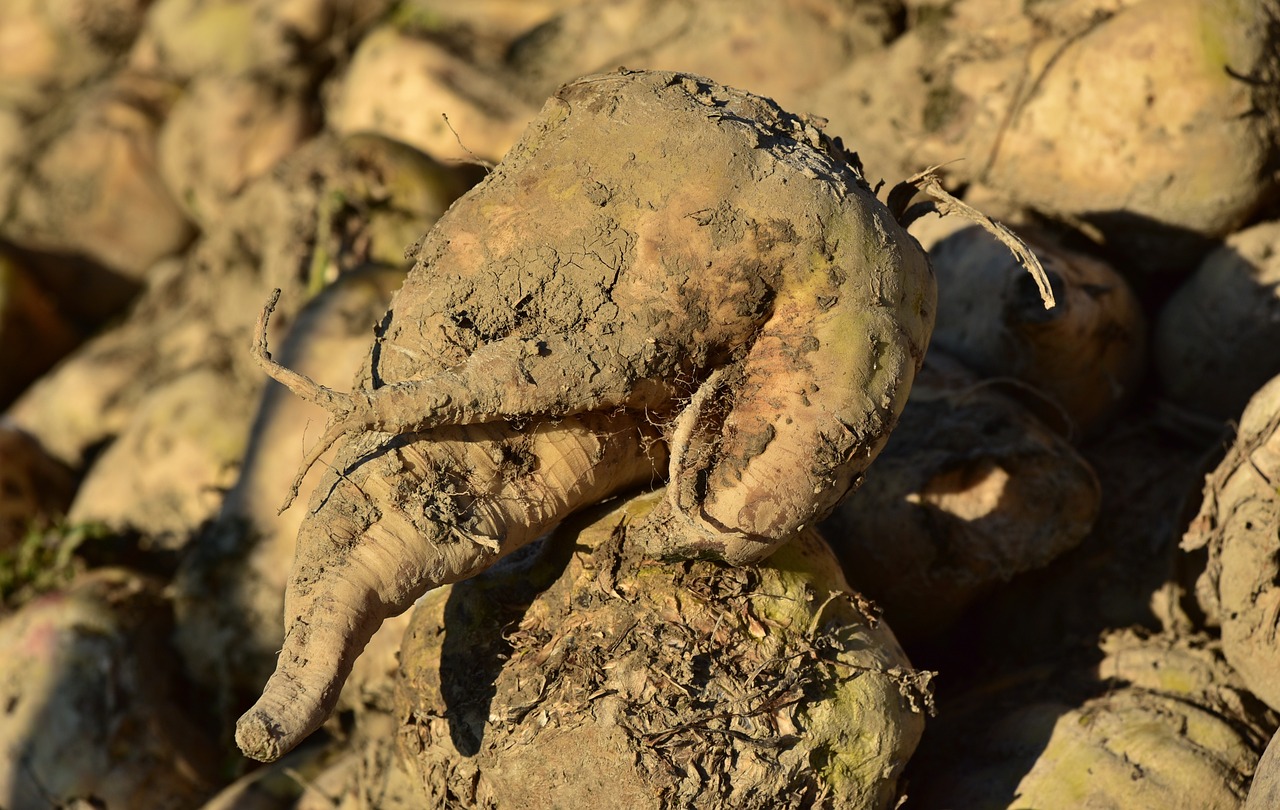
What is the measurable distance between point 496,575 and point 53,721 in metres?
1.72

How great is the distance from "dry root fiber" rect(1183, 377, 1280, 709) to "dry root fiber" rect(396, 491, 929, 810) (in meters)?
0.79

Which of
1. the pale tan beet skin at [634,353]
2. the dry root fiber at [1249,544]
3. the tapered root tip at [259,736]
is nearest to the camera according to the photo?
the tapered root tip at [259,736]

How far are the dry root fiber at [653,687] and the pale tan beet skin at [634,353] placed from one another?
160 millimetres

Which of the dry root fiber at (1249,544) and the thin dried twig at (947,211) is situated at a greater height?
the thin dried twig at (947,211)

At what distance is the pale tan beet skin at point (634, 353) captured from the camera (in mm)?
2266

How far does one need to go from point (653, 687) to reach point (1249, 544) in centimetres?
139

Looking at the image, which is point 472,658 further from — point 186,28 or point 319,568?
point 186,28

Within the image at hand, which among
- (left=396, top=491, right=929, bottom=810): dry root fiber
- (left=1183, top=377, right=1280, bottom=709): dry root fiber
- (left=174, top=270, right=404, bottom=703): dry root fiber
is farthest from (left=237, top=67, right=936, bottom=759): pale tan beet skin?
(left=174, top=270, right=404, bottom=703): dry root fiber

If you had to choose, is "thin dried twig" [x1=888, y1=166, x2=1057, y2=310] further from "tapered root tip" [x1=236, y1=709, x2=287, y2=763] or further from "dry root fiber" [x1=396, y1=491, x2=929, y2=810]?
"tapered root tip" [x1=236, y1=709, x2=287, y2=763]

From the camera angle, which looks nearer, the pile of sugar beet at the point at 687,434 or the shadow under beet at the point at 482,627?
the pile of sugar beet at the point at 687,434

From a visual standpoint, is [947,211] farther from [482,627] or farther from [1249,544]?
[482,627]

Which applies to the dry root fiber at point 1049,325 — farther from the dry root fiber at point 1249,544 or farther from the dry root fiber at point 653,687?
the dry root fiber at point 653,687

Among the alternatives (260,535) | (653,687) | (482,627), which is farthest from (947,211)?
(260,535)

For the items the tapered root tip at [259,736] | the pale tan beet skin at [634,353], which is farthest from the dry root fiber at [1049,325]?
the tapered root tip at [259,736]
